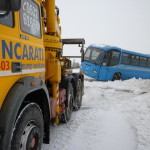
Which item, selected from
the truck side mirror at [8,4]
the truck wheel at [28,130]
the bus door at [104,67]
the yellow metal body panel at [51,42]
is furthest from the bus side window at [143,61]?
the truck side mirror at [8,4]

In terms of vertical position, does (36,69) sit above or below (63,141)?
above

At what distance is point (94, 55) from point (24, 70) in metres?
12.4

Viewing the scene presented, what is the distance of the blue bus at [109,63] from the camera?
1396cm

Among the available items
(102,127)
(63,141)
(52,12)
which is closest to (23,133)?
(63,141)

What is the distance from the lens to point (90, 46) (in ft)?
50.1

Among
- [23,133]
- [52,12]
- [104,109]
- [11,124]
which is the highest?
[52,12]

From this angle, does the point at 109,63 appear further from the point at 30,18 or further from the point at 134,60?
the point at 30,18

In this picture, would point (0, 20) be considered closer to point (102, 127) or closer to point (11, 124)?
point (11, 124)

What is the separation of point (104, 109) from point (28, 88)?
4.50 metres

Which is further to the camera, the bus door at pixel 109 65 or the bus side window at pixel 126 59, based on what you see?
the bus side window at pixel 126 59

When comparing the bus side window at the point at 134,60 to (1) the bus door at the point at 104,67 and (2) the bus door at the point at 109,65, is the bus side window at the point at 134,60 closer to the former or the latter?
(2) the bus door at the point at 109,65

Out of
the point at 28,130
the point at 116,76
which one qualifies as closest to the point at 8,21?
the point at 28,130

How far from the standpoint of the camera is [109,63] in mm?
14219

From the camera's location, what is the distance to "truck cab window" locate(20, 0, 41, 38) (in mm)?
2355
